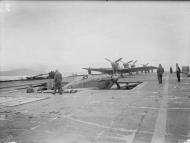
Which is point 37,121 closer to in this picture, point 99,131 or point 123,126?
point 99,131

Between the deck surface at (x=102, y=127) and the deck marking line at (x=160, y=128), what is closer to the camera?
the deck marking line at (x=160, y=128)

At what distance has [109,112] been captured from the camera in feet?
24.7

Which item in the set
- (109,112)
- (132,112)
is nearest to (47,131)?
(109,112)

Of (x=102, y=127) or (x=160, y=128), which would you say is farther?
(x=102, y=127)

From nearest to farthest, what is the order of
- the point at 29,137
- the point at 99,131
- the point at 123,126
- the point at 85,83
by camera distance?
the point at 29,137 < the point at 99,131 < the point at 123,126 < the point at 85,83

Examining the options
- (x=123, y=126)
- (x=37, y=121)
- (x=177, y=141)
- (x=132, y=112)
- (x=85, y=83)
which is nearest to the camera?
(x=177, y=141)

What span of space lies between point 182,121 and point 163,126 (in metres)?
0.86

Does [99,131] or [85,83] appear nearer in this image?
[99,131]

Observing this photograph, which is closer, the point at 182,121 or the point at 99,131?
the point at 99,131

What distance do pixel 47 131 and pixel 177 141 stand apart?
3.20m

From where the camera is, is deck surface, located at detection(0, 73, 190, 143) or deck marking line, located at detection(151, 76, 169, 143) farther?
deck surface, located at detection(0, 73, 190, 143)

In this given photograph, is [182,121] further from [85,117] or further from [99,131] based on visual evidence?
[85,117]

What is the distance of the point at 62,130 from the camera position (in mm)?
5469

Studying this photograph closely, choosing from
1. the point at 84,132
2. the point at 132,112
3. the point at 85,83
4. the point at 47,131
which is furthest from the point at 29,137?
the point at 85,83
